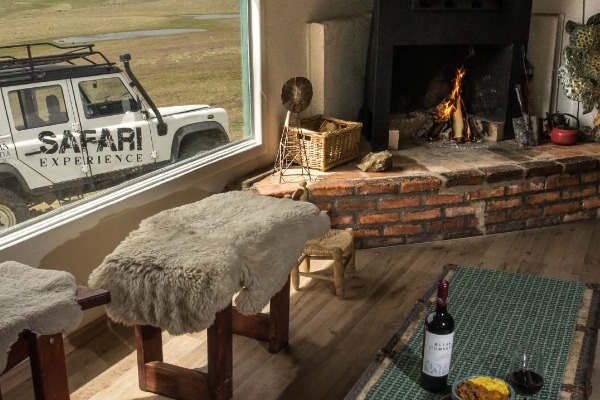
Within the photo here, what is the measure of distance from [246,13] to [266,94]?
0.46 meters

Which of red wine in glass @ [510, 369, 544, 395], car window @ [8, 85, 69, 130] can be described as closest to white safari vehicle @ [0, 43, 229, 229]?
car window @ [8, 85, 69, 130]

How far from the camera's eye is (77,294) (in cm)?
203

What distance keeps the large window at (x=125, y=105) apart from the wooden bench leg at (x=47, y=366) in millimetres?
923

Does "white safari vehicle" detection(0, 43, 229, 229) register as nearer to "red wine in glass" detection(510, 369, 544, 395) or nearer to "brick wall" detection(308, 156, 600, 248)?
"brick wall" detection(308, 156, 600, 248)

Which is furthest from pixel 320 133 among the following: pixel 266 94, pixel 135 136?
pixel 135 136

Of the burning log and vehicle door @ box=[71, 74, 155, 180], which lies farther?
the burning log

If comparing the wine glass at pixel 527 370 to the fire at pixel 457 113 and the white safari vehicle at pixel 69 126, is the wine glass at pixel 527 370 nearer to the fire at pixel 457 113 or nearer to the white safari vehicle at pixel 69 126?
the white safari vehicle at pixel 69 126

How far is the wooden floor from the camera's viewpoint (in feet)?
8.55

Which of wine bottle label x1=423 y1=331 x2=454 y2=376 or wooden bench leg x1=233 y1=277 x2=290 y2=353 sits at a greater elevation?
wine bottle label x1=423 y1=331 x2=454 y2=376

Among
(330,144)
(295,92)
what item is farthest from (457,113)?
(295,92)

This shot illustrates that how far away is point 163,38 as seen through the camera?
3.35m

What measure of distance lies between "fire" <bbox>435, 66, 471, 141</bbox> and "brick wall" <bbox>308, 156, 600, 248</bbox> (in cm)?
56

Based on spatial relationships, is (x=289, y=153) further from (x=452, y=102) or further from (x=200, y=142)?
(x=452, y=102)

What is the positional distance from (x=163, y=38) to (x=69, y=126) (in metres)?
0.72
